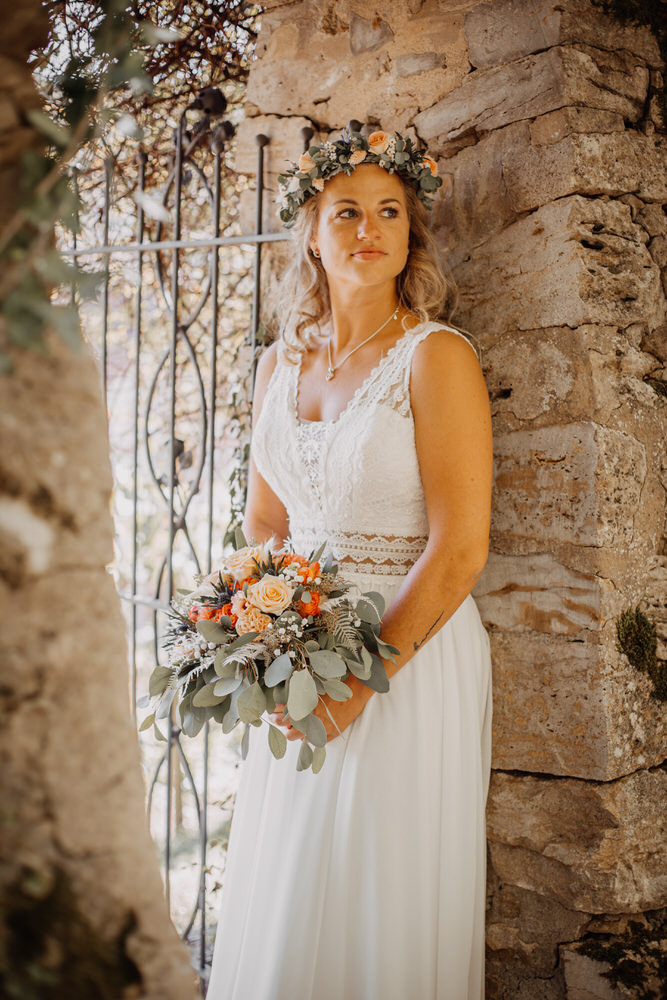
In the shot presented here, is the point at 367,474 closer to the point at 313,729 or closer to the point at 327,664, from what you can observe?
the point at 327,664

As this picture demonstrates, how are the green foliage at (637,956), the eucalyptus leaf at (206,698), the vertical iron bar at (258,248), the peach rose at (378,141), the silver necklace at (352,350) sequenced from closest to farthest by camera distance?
the eucalyptus leaf at (206,698), the green foliage at (637,956), the peach rose at (378,141), the silver necklace at (352,350), the vertical iron bar at (258,248)

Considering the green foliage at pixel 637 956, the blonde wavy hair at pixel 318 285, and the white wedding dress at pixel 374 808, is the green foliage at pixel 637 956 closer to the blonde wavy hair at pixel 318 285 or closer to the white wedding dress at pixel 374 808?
the white wedding dress at pixel 374 808

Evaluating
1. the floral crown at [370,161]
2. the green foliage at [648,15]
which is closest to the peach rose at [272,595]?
the floral crown at [370,161]

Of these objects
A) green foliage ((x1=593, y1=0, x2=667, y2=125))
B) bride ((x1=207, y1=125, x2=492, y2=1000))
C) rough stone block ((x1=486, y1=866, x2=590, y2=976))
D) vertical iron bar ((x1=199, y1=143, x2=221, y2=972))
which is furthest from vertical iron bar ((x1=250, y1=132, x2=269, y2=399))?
rough stone block ((x1=486, y1=866, x2=590, y2=976))

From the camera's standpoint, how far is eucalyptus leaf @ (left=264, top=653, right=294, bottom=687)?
1.61 meters


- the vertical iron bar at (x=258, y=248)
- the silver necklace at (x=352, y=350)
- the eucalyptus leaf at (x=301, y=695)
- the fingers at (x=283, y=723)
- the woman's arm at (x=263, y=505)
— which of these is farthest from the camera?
the vertical iron bar at (x=258, y=248)

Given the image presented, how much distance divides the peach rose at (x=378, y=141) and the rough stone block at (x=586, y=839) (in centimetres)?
180

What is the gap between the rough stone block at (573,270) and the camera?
198 centimetres

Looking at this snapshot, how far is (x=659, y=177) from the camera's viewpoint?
6.88 feet

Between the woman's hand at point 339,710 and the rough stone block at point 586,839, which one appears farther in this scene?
the rough stone block at point 586,839

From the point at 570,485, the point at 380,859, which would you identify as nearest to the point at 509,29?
the point at 570,485

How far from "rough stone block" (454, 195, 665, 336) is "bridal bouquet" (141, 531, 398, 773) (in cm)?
92

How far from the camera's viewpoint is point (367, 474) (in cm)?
197

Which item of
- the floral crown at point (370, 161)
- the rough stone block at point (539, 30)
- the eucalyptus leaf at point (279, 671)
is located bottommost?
the eucalyptus leaf at point (279, 671)
